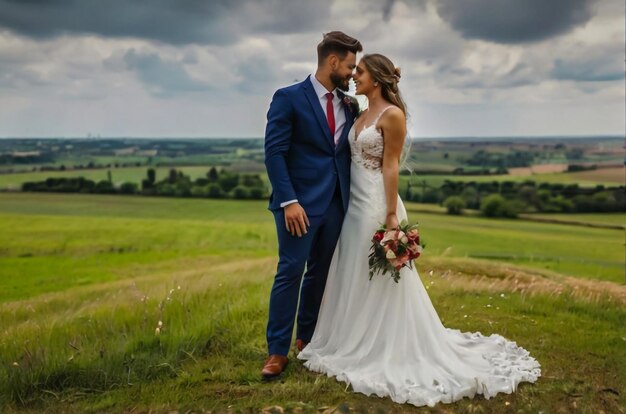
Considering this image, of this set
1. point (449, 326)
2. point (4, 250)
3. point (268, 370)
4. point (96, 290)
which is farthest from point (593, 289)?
point (4, 250)

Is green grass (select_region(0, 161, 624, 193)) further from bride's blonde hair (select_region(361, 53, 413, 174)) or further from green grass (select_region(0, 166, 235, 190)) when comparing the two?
bride's blonde hair (select_region(361, 53, 413, 174))

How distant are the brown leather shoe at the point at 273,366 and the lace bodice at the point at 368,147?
184cm

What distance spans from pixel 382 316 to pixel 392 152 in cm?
141

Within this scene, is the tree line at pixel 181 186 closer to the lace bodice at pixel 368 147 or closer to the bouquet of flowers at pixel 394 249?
the lace bodice at pixel 368 147

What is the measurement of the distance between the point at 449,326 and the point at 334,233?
7.55 ft

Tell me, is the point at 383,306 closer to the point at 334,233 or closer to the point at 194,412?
the point at 334,233

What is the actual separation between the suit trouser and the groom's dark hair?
47.6 inches

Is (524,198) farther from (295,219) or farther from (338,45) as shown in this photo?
(295,219)

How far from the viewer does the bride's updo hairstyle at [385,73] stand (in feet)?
16.1

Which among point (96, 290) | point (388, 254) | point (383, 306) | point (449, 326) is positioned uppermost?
point (388, 254)

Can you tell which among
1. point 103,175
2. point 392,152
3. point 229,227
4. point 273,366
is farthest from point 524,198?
point 273,366

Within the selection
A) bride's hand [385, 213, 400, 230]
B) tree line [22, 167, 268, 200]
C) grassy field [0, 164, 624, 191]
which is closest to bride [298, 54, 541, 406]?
bride's hand [385, 213, 400, 230]

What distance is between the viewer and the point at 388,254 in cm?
476

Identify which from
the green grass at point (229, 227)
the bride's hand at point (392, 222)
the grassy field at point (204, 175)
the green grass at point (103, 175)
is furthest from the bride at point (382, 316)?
the green grass at point (103, 175)
